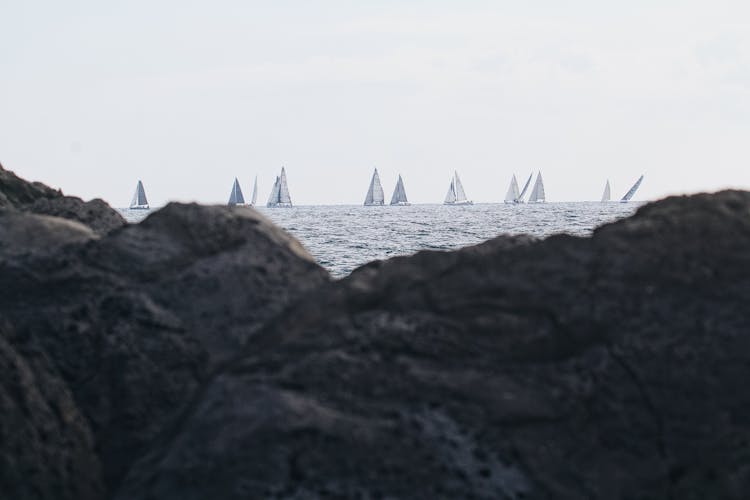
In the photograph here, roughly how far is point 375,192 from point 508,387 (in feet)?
407

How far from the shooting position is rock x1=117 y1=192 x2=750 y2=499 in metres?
Result: 4.22

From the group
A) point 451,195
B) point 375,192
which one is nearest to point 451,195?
point 451,195

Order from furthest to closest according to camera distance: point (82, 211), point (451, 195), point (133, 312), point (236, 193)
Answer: point (451, 195)
point (236, 193)
point (82, 211)
point (133, 312)

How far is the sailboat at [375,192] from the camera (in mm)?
127312

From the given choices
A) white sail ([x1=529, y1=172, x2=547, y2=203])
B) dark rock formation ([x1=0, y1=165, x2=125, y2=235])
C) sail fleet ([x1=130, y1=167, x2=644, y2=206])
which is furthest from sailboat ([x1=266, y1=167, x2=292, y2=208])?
dark rock formation ([x1=0, y1=165, x2=125, y2=235])

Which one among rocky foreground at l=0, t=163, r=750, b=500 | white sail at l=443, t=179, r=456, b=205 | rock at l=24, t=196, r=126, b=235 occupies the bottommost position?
white sail at l=443, t=179, r=456, b=205

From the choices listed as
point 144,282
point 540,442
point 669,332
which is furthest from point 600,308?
point 144,282

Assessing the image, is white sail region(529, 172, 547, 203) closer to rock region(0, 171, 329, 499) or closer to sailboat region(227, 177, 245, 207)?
sailboat region(227, 177, 245, 207)

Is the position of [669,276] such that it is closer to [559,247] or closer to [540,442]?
[559,247]

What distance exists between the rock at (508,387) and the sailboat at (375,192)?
122 metres

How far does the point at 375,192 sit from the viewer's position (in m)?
128

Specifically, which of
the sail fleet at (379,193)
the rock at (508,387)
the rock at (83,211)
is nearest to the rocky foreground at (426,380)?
the rock at (508,387)

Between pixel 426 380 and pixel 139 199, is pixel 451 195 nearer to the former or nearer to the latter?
pixel 139 199

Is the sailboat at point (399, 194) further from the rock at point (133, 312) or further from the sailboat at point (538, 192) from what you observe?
the rock at point (133, 312)
